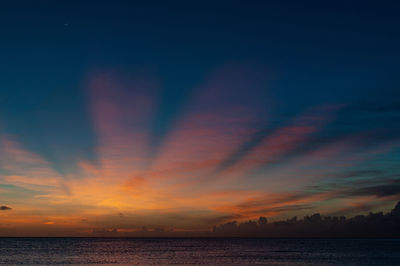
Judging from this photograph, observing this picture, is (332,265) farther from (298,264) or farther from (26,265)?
(26,265)

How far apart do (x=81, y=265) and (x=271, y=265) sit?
43288 millimetres

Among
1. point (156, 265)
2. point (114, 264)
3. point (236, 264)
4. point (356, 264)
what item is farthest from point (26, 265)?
point (356, 264)

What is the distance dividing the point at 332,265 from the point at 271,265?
14.0m

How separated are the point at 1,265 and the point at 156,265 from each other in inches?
1359

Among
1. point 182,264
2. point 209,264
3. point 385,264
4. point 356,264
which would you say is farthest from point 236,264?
point 385,264

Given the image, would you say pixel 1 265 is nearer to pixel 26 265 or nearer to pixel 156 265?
pixel 26 265

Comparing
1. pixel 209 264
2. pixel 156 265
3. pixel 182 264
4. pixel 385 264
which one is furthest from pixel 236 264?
pixel 385 264

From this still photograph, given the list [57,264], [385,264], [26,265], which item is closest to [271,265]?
[385,264]

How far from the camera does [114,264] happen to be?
8944 centimetres

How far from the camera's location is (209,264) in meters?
88.5

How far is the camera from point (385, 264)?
283 ft

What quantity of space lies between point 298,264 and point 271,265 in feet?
24.4

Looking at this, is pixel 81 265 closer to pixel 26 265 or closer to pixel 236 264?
pixel 26 265

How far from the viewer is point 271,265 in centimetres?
8594
